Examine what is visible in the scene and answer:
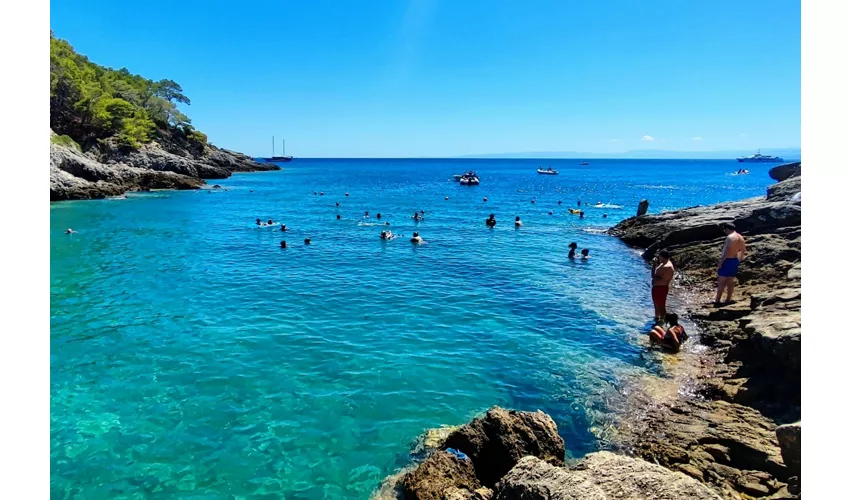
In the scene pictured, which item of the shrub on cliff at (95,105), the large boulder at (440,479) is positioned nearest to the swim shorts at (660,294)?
the large boulder at (440,479)

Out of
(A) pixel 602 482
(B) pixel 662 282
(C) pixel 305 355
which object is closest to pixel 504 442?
(A) pixel 602 482

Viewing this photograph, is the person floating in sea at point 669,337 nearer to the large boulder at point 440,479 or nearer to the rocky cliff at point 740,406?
the rocky cliff at point 740,406

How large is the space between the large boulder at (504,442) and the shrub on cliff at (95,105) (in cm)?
7160

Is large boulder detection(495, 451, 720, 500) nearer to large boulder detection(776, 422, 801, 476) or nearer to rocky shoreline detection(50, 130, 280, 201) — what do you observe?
large boulder detection(776, 422, 801, 476)

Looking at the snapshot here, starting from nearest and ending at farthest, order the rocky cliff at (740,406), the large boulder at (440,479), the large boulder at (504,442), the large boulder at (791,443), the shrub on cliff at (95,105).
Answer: the large boulder at (791,443) < the large boulder at (440,479) < the rocky cliff at (740,406) < the large boulder at (504,442) < the shrub on cliff at (95,105)

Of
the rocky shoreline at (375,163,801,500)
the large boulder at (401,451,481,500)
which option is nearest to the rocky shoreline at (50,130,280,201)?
the large boulder at (401,451,481,500)

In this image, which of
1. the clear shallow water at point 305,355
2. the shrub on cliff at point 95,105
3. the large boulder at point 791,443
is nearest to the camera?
the large boulder at point 791,443

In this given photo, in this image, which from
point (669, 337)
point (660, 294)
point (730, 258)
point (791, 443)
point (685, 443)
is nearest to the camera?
point (791, 443)

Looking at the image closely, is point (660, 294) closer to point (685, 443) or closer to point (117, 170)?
point (685, 443)

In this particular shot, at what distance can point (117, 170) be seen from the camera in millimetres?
64500

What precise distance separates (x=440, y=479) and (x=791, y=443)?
16.3 ft

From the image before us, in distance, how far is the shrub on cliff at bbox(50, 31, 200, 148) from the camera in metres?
64.2

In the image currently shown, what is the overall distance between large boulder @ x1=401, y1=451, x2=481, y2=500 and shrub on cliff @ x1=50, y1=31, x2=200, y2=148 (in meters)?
71.4

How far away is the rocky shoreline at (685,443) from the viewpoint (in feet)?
17.9
